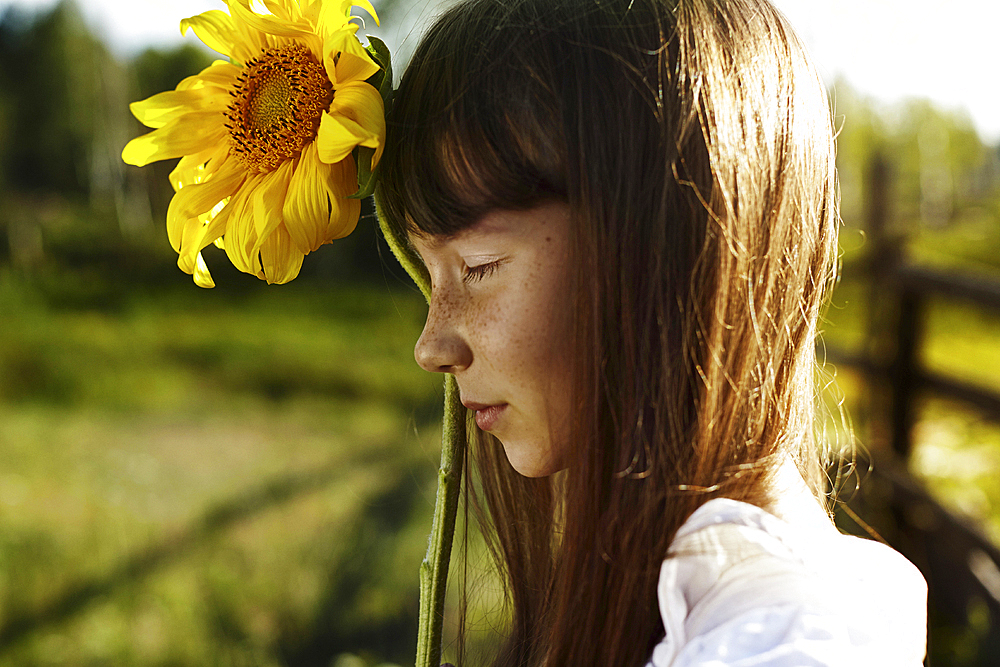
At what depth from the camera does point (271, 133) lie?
25.9 inches

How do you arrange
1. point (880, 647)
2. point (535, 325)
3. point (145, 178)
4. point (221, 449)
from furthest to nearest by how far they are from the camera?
point (145, 178) → point (221, 449) → point (535, 325) → point (880, 647)

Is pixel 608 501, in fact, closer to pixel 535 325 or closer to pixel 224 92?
pixel 535 325

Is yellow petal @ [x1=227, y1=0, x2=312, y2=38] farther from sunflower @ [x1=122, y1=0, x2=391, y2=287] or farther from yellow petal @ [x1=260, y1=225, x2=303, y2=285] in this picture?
yellow petal @ [x1=260, y1=225, x2=303, y2=285]

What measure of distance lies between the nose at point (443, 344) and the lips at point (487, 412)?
36 mm

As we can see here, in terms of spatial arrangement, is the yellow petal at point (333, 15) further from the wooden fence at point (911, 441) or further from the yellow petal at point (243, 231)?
the wooden fence at point (911, 441)

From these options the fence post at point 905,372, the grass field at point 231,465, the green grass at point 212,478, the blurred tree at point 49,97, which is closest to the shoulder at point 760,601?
the green grass at point 212,478

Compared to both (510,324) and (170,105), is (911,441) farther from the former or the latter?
(170,105)

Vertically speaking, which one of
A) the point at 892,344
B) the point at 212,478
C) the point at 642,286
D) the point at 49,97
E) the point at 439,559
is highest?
the point at 49,97

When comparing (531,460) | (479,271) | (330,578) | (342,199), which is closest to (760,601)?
(531,460)

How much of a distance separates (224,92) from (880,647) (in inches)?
28.0

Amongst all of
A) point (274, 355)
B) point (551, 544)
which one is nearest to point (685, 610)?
point (551, 544)

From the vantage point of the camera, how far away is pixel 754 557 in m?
0.56

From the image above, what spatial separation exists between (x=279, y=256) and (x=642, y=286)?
319 millimetres

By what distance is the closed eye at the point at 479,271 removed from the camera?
65cm
